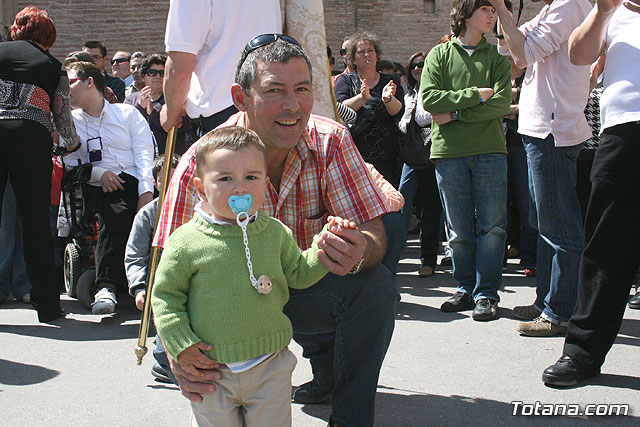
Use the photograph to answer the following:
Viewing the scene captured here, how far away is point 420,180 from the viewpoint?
7230mm

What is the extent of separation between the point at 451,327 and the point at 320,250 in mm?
2620

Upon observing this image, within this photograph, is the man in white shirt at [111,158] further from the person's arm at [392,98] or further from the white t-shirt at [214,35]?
the white t-shirt at [214,35]

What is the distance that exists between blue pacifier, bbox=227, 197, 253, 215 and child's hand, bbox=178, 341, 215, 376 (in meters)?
0.47

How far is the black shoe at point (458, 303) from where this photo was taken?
544cm

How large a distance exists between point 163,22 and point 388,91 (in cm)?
1048

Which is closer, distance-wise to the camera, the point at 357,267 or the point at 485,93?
the point at 357,267

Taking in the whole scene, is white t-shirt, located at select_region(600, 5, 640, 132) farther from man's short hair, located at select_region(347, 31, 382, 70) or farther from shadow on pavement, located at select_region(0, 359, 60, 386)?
man's short hair, located at select_region(347, 31, 382, 70)

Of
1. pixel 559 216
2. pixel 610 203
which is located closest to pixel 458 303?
pixel 559 216

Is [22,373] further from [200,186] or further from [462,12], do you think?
[462,12]

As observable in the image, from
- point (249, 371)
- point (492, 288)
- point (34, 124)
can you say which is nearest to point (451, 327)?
point (492, 288)

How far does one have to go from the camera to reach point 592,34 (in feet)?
11.7

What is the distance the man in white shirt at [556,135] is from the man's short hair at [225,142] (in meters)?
2.49

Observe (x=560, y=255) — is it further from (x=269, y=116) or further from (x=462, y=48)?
(x=269, y=116)

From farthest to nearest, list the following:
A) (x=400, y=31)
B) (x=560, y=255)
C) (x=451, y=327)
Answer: (x=400, y=31) → (x=451, y=327) → (x=560, y=255)
